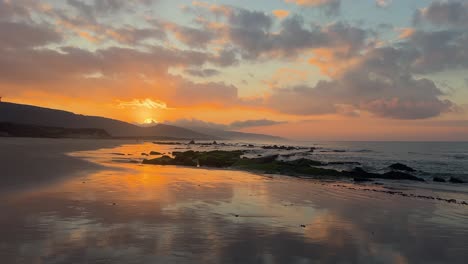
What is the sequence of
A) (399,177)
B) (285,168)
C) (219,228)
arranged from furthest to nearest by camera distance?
(285,168)
(399,177)
(219,228)

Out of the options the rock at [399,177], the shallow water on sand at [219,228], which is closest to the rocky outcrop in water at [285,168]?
the rock at [399,177]

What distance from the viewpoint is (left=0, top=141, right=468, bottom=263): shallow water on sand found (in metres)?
8.98

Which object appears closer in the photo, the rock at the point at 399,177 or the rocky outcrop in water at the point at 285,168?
the rock at the point at 399,177

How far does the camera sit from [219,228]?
38.3 feet

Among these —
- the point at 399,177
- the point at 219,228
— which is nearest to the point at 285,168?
the point at 399,177

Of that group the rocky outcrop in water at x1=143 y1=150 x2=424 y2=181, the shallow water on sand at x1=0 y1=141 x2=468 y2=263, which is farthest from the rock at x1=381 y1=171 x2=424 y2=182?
the shallow water on sand at x1=0 y1=141 x2=468 y2=263

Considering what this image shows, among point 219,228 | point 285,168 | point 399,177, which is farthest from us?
point 285,168

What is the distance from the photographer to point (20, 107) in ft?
641

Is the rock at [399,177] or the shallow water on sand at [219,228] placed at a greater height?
the shallow water on sand at [219,228]

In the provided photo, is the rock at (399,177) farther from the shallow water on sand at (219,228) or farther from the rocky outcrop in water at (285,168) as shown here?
the shallow water on sand at (219,228)

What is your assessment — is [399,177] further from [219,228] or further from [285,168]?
[219,228]

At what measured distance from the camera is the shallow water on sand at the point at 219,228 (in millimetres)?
8977

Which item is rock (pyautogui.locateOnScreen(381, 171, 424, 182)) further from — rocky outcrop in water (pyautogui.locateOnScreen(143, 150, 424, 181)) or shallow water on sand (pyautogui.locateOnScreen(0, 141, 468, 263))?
shallow water on sand (pyautogui.locateOnScreen(0, 141, 468, 263))

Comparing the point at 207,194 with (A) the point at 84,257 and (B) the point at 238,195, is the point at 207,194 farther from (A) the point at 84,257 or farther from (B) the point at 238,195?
(A) the point at 84,257
